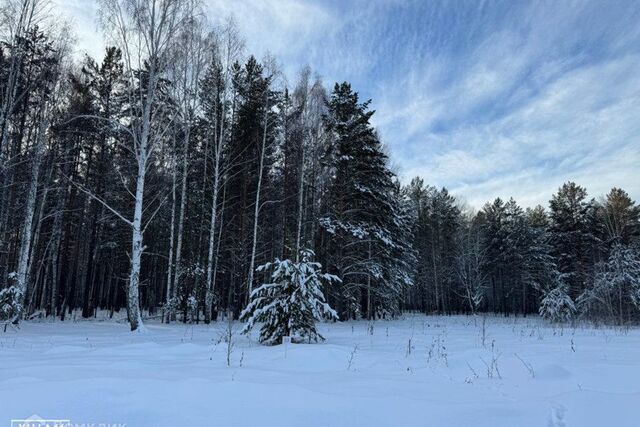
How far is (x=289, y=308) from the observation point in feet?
26.9

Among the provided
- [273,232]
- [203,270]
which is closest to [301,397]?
[203,270]

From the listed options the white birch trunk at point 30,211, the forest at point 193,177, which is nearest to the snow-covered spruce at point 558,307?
the forest at point 193,177

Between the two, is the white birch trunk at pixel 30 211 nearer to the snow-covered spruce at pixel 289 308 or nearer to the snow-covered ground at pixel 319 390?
the snow-covered ground at pixel 319 390

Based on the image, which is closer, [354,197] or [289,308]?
[289,308]

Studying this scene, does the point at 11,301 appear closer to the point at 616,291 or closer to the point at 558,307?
the point at 558,307

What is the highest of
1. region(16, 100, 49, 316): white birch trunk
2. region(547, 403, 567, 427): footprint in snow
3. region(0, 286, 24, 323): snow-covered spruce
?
region(16, 100, 49, 316): white birch trunk

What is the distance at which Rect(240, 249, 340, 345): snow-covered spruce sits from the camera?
26.9 ft

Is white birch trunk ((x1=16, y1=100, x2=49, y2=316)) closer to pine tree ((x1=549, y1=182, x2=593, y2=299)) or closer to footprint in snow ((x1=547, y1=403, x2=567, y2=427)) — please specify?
footprint in snow ((x1=547, y1=403, x2=567, y2=427))

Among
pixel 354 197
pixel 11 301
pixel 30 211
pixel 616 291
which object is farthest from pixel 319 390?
pixel 616 291

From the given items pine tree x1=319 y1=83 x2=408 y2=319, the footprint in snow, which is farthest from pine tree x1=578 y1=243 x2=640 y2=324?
the footprint in snow

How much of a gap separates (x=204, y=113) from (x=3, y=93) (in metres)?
8.00

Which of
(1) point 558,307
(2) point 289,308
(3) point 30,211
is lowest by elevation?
(1) point 558,307

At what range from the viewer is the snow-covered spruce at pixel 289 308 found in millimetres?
8188

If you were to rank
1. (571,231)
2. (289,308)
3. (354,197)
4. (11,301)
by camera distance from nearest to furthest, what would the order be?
(289,308) → (11,301) → (354,197) → (571,231)
